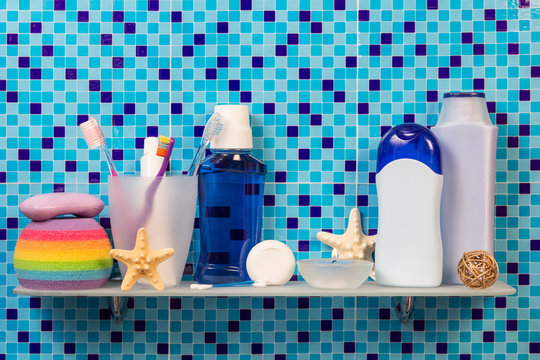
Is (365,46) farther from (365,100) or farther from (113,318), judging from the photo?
(113,318)

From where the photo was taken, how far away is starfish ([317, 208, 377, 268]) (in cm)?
112

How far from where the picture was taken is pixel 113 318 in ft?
3.79

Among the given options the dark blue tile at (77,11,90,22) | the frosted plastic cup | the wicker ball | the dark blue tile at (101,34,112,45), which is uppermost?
the dark blue tile at (77,11,90,22)

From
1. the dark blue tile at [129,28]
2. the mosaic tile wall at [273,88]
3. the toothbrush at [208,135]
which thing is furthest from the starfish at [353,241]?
the dark blue tile at [129,28]

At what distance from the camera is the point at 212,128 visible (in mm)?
1051

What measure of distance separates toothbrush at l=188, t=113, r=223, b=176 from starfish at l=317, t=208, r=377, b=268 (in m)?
0.24

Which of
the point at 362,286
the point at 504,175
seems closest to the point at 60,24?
the point at 362,286

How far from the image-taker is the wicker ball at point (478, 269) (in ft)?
3.28

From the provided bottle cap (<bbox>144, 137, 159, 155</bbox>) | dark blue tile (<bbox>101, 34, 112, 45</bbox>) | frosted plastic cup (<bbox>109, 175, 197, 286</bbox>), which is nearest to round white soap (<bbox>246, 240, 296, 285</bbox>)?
frosted plastic cup (<bbox>109, 175, 197, 286</bbox>)

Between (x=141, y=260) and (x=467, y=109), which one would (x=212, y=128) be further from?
(x=467, y=109)

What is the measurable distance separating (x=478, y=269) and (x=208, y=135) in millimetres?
462

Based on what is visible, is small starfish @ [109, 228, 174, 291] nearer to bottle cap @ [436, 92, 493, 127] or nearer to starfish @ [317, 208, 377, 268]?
starfish @ [317, 208, 377, 268]

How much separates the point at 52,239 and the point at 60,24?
39 cm

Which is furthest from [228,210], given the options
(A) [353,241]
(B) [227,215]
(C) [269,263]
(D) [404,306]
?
(D) [404,306]
